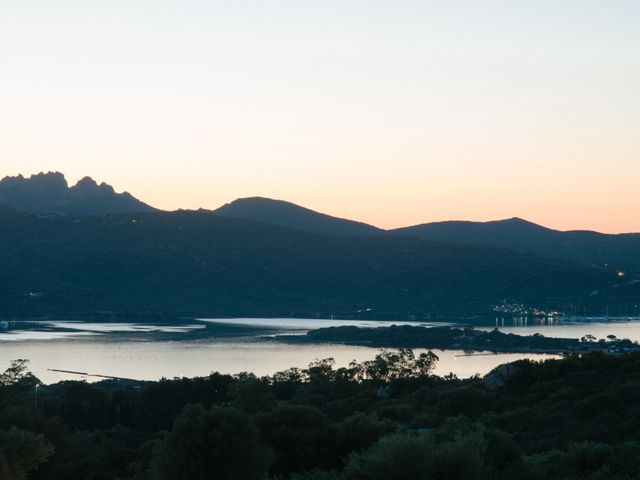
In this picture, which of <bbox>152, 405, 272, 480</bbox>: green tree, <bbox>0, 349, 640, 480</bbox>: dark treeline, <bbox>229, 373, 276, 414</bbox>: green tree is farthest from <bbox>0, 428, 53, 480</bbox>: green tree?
<bbox>229, 373, 276, 414</bbox>: green tree

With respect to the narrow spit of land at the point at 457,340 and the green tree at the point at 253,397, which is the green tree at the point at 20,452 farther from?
the narrow spit of land at the point at 457,340

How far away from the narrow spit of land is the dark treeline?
84297mm

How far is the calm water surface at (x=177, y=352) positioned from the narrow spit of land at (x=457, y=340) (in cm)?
631

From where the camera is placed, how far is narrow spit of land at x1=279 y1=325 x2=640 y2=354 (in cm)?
14375

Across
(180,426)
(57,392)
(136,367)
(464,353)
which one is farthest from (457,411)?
(464,353)

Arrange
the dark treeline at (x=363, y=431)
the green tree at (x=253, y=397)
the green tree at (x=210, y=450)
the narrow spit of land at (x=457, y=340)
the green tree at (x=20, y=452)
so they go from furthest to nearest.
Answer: the narrow spit of land at (x=457, y=340)
the green tree at (x=253, y=397)
the green tree at (x=20, y=452)
the green tree at (x=210, y=450)
the dark treeline at (x=363, y=431)

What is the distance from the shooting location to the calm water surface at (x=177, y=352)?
114000mm

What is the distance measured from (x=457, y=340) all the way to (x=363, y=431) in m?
129

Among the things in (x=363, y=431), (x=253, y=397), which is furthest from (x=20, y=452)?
(x=253, y=397)

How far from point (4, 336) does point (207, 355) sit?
51835 millimetres

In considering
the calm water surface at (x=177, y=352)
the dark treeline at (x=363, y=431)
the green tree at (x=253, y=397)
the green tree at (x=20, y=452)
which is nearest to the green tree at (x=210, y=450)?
the dark treeline at (x=363, y=431)

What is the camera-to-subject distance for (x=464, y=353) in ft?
463

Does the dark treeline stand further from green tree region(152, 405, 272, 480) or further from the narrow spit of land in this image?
the narrow spit of land

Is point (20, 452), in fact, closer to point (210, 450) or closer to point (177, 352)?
point (210, 450)
